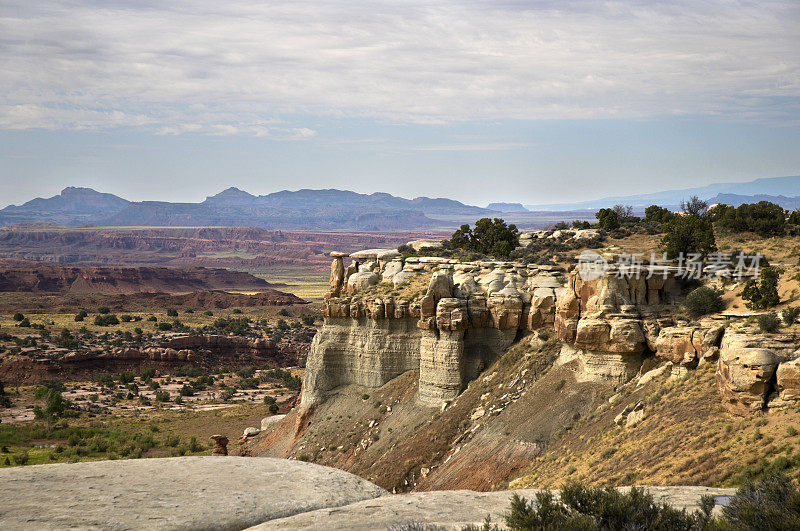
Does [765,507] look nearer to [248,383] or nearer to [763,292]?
[763,292]

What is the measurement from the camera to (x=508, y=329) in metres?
39.3

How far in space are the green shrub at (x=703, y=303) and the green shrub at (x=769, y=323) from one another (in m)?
5.26

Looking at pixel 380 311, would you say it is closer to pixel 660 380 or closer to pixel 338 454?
pixel 338 454

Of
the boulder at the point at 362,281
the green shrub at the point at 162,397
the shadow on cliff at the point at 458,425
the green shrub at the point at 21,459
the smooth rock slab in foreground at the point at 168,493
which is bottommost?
the green shrub at the point at 162,397

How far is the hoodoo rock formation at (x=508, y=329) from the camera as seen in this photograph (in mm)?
25984

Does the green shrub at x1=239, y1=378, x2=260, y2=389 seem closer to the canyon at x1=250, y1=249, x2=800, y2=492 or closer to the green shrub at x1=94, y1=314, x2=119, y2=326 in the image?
the canyon at x1=250, y1=249, x2=800, y2=492

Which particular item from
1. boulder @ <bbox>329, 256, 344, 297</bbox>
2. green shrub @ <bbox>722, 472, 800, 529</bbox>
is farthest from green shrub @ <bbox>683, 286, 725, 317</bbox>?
boulder @ <bbox>329, 256, 344, 297</bbox>

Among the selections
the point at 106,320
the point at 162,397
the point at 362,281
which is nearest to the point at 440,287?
the point at 362,281

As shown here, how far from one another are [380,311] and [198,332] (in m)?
63.4

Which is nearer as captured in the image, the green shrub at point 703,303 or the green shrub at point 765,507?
the green shrub at point 765,507

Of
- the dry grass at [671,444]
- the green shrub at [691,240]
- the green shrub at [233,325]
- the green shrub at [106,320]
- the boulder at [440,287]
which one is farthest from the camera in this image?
the green shrub at [106,320]

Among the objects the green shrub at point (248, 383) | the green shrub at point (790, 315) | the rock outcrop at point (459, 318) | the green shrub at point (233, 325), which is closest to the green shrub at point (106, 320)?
the green shrub at point (233, 325)

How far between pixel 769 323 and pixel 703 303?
18.9ft

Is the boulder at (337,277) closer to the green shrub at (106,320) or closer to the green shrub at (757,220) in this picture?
the green shrub at (757,220)
